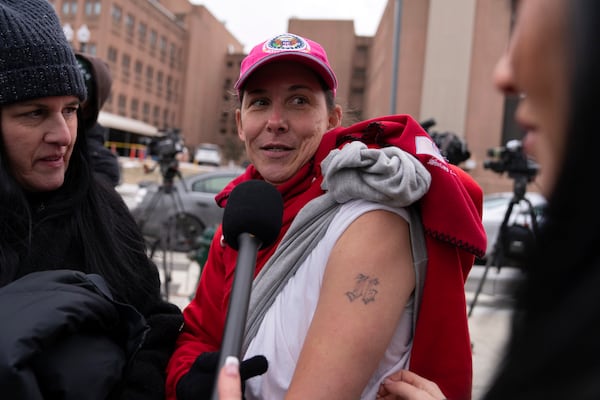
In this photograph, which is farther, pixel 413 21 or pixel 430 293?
pixel 413 21

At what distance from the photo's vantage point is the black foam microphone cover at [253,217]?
3.07ft

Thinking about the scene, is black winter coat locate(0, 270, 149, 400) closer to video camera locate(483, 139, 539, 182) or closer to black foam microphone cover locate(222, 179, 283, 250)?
black foam microphone cover locate(222, 179, 283, 250)

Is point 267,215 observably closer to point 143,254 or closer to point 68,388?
point 68,388

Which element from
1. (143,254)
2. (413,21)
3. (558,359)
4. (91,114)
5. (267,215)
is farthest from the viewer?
(413,21)

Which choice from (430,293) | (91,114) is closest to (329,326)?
(430,293)

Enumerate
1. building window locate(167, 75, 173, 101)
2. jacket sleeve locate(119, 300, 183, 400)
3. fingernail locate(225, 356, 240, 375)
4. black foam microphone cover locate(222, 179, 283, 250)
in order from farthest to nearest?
building window locate(167, 75, 173, 101)
jacket sleeve locate(119, 300, 183, 400)
black foam microphone cover locate(222, 179, 283, 250)
fingernail locate(225, 356, 240, 375)

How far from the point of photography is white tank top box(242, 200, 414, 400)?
46.2 inches

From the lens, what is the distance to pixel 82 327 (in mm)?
1110

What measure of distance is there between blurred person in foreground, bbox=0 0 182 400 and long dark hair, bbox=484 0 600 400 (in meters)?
0.86

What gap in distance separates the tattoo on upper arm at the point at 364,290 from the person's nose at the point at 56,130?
0.99 metres

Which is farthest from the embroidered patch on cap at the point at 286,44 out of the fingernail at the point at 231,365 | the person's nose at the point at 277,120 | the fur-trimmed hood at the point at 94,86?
the fur-trimmed hood at the point at 94,86

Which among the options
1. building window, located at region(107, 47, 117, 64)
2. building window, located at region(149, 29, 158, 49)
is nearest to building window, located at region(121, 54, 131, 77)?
building window, located at region(107, 47, 117, 64)

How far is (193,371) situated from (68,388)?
1.05 feet

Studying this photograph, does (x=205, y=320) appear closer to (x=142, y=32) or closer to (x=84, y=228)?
(x=84, y=228)
